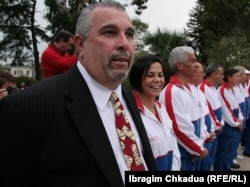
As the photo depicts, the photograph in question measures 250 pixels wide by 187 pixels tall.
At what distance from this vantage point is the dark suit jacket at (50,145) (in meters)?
1.48

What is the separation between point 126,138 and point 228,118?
445 centimetres

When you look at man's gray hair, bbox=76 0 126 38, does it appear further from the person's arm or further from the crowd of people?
the person's arm

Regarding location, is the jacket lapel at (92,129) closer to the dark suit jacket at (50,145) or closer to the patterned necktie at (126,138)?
the dark suit jacket at (50,145)

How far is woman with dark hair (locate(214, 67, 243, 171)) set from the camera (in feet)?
19.2

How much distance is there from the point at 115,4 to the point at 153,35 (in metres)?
12.0

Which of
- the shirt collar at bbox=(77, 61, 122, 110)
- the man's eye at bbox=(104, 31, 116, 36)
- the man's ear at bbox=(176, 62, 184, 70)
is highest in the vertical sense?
the man's eye at bbox=(104, 31, 116, 36)

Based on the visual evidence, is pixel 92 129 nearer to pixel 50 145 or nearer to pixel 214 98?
pixel 50 145

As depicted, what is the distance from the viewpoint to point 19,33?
86.1ft

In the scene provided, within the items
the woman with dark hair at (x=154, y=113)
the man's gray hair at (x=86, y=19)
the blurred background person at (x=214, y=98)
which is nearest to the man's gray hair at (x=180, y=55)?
the woman with dark hair at (x=154, y=113)

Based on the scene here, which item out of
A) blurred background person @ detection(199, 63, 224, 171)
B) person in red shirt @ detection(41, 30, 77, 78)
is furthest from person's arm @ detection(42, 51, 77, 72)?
blurred background person @ detection(199, 63, 224, 171)

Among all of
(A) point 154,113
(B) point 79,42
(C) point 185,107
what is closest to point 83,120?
(B) point 79,42

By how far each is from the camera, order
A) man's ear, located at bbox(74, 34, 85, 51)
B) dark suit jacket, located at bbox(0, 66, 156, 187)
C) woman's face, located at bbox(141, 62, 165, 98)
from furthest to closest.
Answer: woman's face, located at bbox(141, 62, 165, 98), man's ear, located at bbox(74, 34, 85, 51), dark suit jacket, located at bbox(0, 66, 156, 187)

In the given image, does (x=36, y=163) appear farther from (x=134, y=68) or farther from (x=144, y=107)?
(x=134, y=68)

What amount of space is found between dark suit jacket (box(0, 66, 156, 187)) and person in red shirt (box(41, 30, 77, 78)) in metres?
2.58
